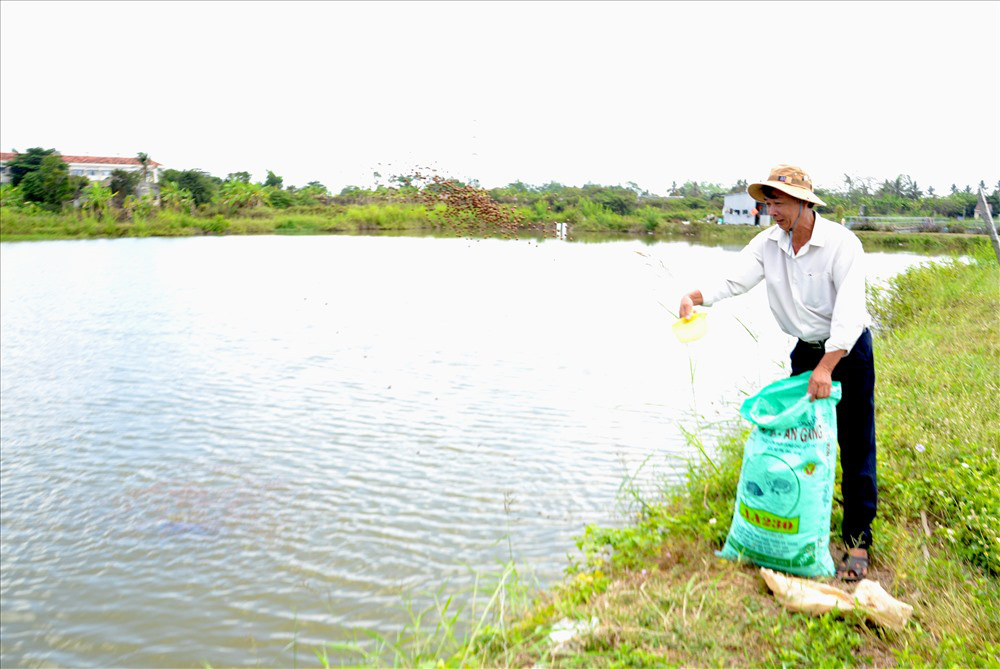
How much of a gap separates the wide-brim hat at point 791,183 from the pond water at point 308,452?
1442 mm

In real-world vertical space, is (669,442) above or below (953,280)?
below

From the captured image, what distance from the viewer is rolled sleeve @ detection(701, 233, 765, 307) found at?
318 cm

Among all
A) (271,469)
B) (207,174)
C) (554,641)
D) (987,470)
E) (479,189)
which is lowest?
(271,469)

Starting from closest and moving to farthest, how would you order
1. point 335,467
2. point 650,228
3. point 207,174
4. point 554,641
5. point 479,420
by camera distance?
point 554,641
point 335,467
point 479,420
point 650,228
point 207,174

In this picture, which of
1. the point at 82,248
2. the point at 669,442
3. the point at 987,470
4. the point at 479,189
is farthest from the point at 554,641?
the point at 82,248

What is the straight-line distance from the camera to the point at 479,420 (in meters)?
7.04

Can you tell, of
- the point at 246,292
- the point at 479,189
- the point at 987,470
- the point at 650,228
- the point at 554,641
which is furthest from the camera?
the point at 650,228

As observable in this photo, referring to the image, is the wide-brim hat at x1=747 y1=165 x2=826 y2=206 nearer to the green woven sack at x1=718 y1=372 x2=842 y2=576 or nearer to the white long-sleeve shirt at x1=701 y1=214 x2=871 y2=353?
the white long-sleeve shirt at x1=701 y1=214 x2=871 y2=353

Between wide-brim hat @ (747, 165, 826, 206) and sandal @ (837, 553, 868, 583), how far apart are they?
1.40 metres

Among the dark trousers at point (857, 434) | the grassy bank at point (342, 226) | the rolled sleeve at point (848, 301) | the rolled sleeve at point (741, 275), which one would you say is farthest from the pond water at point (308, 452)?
the grassy bank at point (342, 226)

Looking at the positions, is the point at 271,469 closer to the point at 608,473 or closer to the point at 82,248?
the point at 608,473

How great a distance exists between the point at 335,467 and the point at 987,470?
4.39 meters

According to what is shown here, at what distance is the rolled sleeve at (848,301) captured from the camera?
2.76m

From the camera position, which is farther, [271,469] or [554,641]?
[271,469]
